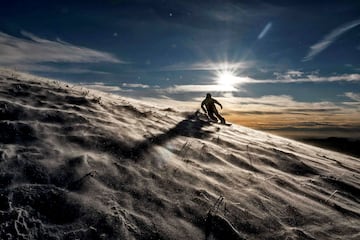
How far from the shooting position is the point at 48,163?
392cm

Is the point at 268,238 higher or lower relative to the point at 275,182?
lower

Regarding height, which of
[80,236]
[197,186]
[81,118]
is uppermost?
[81,118]

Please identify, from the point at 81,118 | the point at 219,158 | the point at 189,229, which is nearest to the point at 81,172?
the point at 189,229

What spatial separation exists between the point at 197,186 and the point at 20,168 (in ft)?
7.27

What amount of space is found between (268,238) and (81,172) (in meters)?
2.33

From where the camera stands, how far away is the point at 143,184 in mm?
4012

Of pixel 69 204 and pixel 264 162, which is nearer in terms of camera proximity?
pixel 69 204

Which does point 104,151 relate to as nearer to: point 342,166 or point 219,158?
point 219,158

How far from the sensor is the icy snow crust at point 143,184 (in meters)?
3.19

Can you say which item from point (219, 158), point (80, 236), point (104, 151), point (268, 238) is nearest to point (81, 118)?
point (104, 151)

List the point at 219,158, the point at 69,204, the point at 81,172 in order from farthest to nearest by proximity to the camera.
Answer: the point at 219,158 < the point at 81,172 < the point at 69,204

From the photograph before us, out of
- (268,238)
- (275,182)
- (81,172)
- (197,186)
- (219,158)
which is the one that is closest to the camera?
(268,238)

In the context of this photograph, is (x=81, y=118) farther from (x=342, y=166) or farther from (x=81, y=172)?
(x=342, y=166)

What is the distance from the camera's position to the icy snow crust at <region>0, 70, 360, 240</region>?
3191 millimetres
